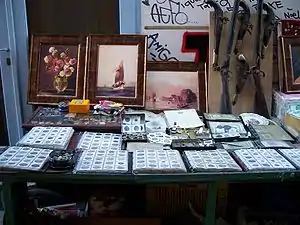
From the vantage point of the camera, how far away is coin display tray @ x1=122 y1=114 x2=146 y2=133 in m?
1.56

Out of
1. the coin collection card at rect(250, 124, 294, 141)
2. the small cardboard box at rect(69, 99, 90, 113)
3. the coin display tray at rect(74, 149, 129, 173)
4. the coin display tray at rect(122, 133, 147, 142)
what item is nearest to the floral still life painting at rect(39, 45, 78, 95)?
the small cardboard box at rect(69, 99, 90, 113)

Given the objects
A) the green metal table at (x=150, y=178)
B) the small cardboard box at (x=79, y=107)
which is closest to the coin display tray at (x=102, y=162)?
the green metal table at (x=150, y=178)

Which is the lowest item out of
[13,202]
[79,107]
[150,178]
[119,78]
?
[13,202]

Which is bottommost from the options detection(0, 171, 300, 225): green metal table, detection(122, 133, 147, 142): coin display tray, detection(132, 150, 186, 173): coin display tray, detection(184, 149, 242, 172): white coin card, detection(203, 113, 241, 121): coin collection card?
detection(0, 171, 300, 225): green metal table

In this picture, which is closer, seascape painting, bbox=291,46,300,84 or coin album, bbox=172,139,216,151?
coin album, bbox=172,139,216,151

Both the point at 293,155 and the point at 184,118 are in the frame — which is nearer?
the point at 293,155

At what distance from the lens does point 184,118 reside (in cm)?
169

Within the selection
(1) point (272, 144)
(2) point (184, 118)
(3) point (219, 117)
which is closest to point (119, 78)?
(2) point (184, 118)

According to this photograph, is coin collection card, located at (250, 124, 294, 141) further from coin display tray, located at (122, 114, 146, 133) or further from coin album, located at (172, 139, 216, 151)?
coin display tray, located at (122, 114, 146, 133)

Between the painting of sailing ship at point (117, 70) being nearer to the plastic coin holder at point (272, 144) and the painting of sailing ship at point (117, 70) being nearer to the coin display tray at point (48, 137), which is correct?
the coin display tray at point (48, 137)

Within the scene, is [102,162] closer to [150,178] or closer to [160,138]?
[150,178]

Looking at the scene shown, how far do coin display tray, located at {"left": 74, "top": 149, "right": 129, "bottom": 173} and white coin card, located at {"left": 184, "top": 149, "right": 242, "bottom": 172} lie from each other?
0.23 m

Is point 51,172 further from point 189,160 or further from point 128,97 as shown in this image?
point 128,97

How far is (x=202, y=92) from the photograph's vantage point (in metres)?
1.86
